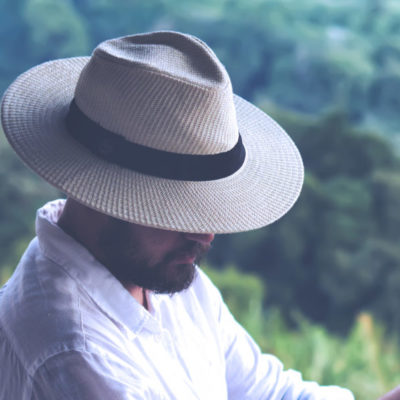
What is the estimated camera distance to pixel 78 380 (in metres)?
0.86

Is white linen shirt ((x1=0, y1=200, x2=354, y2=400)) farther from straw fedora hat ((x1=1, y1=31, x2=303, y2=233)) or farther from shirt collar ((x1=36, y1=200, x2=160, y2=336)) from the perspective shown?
straw fedora hat ((x1=1, y1=31, x2=303, y2=233))

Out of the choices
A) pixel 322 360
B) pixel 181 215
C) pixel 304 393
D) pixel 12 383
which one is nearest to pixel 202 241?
pixel 181 215

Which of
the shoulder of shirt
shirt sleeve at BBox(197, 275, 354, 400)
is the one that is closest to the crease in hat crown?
the shoulder of shirt

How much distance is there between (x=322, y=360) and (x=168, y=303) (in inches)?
77.4

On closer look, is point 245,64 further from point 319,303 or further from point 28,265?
point 28,265

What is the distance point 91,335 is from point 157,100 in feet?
1.09

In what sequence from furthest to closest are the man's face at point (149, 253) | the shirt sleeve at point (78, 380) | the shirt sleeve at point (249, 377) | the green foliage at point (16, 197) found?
the green foliage at point (16, 197) → the shirt sleeve at point (249, 377) → the man's face at point (149, 253) → the shirt sleeve at point (78, 380)

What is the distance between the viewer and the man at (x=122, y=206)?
34.7 inches

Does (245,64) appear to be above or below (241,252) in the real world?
above

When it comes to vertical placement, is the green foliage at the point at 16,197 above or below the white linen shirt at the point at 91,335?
below

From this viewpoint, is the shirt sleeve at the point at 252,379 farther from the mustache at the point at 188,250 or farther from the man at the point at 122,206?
the mustache at the point at 188,250

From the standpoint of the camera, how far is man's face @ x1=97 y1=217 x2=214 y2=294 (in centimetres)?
95

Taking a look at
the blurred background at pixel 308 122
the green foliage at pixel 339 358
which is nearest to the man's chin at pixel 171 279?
the green foliage at pixel 339 358

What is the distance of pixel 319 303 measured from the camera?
30.5ft
